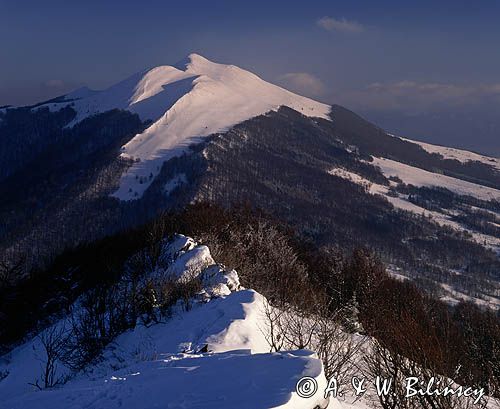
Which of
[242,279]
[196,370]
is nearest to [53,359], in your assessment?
[196,370]

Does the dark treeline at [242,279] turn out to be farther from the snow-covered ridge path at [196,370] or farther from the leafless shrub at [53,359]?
the leafless shrub at [53,359]

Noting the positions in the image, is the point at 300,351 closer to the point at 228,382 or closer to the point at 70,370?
the point at 228,382

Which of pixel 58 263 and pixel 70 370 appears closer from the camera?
pixel 70 370

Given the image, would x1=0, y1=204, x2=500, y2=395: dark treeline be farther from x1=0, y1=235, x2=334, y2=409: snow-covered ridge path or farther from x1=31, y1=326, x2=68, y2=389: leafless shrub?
x1=31, y1=326, x2=68, y2=389: leafless shrub

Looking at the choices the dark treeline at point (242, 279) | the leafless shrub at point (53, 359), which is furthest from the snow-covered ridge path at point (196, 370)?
the dark treeline at point (242, 279)

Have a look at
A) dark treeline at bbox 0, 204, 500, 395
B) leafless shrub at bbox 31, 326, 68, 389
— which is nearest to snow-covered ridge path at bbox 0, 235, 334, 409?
leafless shrub at bbox 31, 326, 68, 389

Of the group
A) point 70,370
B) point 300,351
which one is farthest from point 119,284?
point 300,351

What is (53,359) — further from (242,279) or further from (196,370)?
(242,279)

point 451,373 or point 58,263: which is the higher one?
point 451,373

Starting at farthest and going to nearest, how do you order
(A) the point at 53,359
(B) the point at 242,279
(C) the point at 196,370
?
1. (B) the point at 242,279
2. (A) the point at 53,359
3. (C) the point at 196,370
